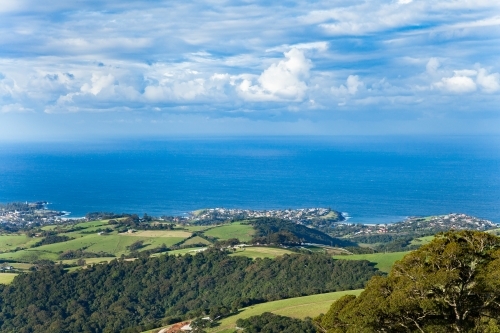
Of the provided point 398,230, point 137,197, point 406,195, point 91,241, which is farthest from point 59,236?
point 406,195

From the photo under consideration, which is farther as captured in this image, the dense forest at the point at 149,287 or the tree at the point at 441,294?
the dense forest at the point at 149,287

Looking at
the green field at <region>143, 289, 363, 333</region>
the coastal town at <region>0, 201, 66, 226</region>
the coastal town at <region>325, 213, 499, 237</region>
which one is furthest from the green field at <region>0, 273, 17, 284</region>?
the coastal town at <region>325, 213, 499, 237</region>

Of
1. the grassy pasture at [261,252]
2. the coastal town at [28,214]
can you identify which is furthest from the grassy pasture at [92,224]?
the grassy pasture at [261,252]

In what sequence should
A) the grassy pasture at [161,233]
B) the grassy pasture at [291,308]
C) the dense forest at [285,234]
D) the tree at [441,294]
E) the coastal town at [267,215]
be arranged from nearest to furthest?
1. the tree at [441,294]
2. the grassy pasture at [291,308]
3. the dense forest at [285,234]
4. the grassy pasture at [161,233]
5. the coastal town at [267,215]

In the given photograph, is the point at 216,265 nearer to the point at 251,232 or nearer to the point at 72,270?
the point at 72,270

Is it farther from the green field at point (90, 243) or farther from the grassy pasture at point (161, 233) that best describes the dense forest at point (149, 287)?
the grassy pasture at point (161, 233)

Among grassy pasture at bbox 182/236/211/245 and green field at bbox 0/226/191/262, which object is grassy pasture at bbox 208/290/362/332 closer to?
grassy pasture at bbox 182/236/211/245
